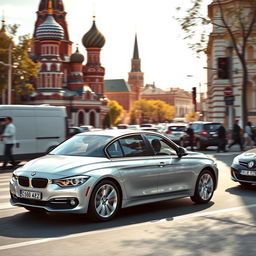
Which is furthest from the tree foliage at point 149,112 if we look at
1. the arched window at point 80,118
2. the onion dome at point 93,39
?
the arched window at point 80,118

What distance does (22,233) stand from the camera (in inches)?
274

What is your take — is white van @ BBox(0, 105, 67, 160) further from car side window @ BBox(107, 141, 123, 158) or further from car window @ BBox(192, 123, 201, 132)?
car window @ BBox(192, 123, 201, 132)

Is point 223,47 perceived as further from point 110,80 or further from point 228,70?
point 110,80

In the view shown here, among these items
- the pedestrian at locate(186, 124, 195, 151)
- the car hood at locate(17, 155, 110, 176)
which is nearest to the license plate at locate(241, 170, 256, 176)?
the car hood at locate(17, 155, 110, 176)

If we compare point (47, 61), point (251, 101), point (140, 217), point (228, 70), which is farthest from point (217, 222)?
point (47, 61)

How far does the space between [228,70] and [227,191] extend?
13200 mm

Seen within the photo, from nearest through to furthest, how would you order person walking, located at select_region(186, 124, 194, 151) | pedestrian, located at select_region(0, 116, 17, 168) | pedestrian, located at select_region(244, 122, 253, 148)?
pedestrian, located at select_region(0, 116, 17, 168), person walking, located at select_region(186, 124, 194, 151), pedestrian, located at select_region(244, 122, 253, 148)

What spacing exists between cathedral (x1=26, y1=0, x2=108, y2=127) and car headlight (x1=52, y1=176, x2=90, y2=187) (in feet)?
211

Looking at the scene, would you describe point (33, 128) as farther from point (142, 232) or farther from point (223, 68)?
point (142, 232)

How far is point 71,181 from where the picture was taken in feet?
24.4

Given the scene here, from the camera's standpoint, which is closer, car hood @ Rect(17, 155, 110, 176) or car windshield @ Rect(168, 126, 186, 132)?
car hood @ Rect(17, 155, 110, 176)

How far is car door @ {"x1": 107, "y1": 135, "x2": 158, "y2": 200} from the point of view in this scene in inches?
321

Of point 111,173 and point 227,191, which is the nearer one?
point 111,173

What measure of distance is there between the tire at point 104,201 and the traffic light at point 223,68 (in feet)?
54.1
